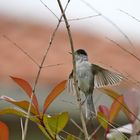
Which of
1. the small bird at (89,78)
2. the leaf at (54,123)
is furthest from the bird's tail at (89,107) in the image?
the leaf at (54,123)

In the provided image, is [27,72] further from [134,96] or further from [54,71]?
[134,96]

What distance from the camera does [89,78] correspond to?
2047 millimetres

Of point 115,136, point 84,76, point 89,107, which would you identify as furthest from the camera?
point 84,76

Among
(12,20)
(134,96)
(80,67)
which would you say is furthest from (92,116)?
(12,20)

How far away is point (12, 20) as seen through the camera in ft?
24.1

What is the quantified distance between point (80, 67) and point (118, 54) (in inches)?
188

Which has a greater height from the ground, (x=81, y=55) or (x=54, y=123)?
(x=81, y=55)

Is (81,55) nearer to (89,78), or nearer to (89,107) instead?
(89,78)

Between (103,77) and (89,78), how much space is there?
57mm

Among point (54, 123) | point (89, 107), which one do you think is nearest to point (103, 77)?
point (89, 107)

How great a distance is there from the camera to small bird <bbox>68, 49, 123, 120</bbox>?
1953mm

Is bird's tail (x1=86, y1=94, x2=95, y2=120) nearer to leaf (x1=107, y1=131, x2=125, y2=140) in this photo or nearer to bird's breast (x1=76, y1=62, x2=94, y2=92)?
bird's breast (x1=76, y1=62, x2=94, y2=92)

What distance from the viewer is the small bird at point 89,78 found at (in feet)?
6.41

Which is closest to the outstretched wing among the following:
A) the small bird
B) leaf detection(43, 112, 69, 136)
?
the small bird
